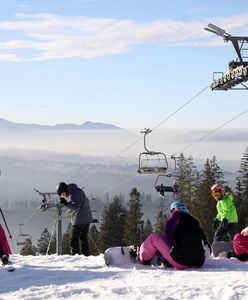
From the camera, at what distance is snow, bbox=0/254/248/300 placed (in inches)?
307

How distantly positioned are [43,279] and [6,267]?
1.14 meters

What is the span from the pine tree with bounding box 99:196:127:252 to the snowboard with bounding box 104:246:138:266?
177 feet

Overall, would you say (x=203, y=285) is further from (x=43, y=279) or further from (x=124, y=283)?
(x=43, y=279)

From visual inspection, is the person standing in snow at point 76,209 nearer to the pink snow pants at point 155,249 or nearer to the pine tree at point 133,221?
the pink snow pants at point 155,249

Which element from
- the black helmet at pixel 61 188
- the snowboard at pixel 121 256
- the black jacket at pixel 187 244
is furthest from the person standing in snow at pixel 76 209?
the black jacket at pixel 187 244

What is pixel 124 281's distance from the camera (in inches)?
348

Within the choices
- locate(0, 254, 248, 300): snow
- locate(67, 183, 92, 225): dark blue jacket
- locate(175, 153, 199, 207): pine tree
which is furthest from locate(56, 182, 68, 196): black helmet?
locate(175, 153, 199, 207): pine tree

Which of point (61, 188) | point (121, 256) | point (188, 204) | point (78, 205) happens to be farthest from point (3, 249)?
point (188, 204)

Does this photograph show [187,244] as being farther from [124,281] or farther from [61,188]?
[61,188]

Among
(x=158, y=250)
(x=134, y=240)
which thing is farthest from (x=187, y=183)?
(x=158, y=250)

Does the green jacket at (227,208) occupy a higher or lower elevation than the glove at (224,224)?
higher

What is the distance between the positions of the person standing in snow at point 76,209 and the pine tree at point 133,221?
49.4 metres

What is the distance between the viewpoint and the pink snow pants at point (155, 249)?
10039 mm

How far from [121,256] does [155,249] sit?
2.67 ft
